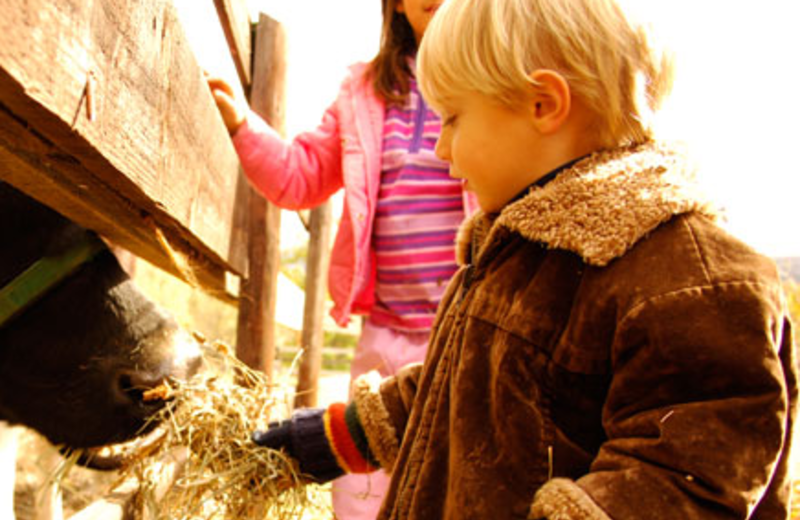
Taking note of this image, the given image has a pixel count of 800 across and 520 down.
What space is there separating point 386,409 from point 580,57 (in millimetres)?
715

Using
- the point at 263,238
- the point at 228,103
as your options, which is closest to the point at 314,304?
the point at 263,238

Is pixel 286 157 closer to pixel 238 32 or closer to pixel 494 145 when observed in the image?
pixel 238 32

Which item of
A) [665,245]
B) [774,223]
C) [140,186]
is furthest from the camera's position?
[774,223]

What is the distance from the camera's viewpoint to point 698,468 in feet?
2.68

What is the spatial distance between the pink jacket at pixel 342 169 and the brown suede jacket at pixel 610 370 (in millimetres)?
914

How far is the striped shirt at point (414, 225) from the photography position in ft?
6.71

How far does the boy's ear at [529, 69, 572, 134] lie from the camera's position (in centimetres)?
102

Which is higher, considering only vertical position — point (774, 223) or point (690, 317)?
point (774, 223)

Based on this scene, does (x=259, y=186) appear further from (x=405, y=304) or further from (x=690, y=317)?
(x=690, y=317)

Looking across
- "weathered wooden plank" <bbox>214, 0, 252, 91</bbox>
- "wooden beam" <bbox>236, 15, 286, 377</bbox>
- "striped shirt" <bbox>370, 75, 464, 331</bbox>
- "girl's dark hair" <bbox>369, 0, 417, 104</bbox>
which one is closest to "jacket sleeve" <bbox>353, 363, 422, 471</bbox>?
"striped shirt" <bbox>370, 75, 464, 331</bbox>

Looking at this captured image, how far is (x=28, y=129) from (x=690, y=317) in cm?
79

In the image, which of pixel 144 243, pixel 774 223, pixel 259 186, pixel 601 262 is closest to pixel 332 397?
pixel 259 186

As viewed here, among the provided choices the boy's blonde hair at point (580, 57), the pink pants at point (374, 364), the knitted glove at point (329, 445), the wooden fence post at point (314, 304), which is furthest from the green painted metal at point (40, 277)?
the wooden fence post at point (314, 304)

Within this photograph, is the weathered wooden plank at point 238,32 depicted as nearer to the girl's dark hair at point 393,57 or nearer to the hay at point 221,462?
the girl's dark hair at point 393,57
